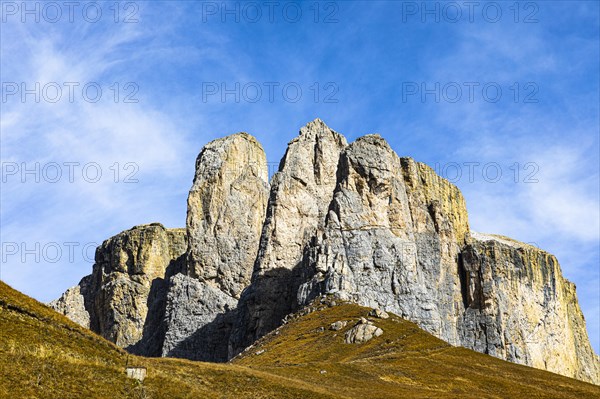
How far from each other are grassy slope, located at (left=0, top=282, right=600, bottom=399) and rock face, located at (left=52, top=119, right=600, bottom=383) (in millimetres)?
19855

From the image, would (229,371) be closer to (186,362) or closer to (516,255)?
(186,362)

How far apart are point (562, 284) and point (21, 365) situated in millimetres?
158817

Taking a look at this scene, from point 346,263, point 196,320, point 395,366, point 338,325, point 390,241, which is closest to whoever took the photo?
point 395,366

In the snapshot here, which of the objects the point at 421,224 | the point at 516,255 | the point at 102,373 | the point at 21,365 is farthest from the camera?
the point at 516,255

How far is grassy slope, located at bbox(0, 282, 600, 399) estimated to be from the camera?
5950cm

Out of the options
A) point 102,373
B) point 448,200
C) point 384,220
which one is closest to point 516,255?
point 448,200

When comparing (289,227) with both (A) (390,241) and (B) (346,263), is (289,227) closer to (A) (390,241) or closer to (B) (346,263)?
(A) (390,241)

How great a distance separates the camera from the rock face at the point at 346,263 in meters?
146

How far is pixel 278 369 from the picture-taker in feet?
285

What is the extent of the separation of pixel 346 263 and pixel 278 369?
190 ft

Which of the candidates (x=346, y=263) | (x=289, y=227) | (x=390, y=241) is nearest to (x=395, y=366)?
(x=346, y=263)

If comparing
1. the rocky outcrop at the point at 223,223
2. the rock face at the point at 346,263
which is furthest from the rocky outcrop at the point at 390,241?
the rocky outcrop at the point at 223,223

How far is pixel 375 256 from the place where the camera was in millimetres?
146375

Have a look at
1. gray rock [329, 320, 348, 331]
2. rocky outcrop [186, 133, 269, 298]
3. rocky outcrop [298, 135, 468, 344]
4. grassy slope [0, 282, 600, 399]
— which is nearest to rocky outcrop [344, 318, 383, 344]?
grassy slope [0, 282, 600, 399]
